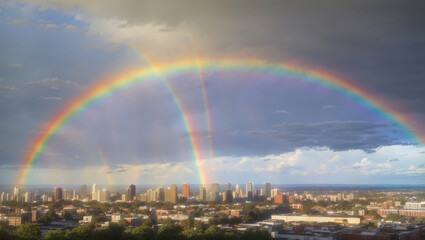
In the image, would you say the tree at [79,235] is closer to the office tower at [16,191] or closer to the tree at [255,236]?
the tree at [255,236]

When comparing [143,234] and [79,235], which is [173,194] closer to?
[143,234]

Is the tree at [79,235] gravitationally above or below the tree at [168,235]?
above

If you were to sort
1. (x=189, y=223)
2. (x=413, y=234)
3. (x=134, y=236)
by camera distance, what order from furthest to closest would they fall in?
1. (x=189, y=223)
2. (x=413, y=234)
3. (x=134, y=236)

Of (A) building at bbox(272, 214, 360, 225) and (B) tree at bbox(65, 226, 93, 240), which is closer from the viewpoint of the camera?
(B) tree at bbox(65, 226, 93, 240)

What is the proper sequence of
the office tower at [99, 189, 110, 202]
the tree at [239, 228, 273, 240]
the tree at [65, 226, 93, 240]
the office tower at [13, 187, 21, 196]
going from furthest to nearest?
the office tower at [99, 189, 110, 202] < the office tower at [13, 187, 21, 196] < the tree at [239, 228, 273, 240] < the tree at [65, 226, 93, 240]

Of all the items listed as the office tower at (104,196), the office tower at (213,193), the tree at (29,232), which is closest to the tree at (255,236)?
the tree at (29,232)

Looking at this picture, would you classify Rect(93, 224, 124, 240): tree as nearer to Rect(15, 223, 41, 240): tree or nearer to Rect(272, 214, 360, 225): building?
Rect(15, 223, 41, 240): tree

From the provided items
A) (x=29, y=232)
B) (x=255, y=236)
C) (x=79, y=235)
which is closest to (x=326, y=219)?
(x=255, y=236)

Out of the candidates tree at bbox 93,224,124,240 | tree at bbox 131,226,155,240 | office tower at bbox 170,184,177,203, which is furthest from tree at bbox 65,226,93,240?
office tower at bbox 170,184,177,203

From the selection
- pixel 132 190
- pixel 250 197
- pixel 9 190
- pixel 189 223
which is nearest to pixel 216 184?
pixel 250 197

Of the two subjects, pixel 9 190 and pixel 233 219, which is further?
pixel 9 190

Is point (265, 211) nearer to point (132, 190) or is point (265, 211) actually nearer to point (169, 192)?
point (169, 192)
